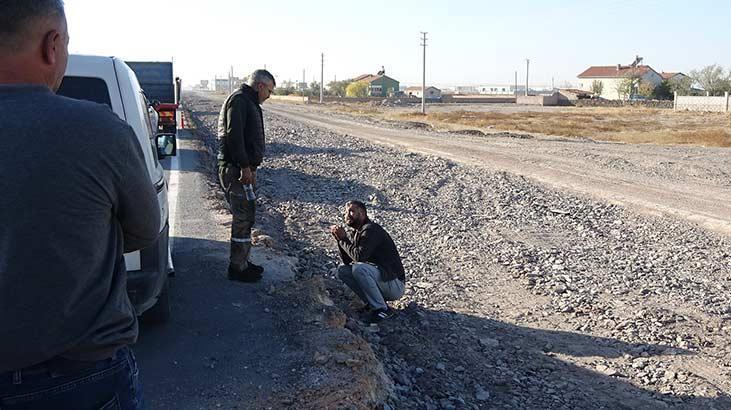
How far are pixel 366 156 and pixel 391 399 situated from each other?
53.0 ft

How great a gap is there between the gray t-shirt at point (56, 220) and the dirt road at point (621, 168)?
A: 1122 cm

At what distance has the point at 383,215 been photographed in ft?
42.3

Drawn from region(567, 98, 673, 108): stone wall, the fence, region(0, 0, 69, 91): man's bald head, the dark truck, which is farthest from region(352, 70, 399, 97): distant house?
region(0, 0, 69, 91): man's bald head

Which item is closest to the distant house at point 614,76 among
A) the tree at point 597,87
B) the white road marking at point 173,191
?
the tree at point 597,87

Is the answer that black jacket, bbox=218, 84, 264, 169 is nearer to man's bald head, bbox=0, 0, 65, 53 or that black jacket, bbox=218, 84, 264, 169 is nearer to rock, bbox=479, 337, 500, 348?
rock, bbox=479, 337, 500, 348

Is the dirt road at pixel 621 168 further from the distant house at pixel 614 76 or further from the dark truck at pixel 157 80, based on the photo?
the distant house at pixel 614 76

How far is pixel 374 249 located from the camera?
274 inches

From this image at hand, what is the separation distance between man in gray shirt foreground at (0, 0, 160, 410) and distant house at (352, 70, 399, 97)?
14000 centimetres

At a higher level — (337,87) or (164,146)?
(337,87)

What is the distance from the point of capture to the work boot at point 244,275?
6.65 meters

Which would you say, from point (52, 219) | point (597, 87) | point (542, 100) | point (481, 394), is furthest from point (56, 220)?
point (597, 87)

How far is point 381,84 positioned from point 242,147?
147 m

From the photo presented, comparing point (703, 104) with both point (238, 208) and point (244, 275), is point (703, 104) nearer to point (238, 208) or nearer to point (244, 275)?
Result: point (244, 275)

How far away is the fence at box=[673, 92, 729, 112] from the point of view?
239 ft
